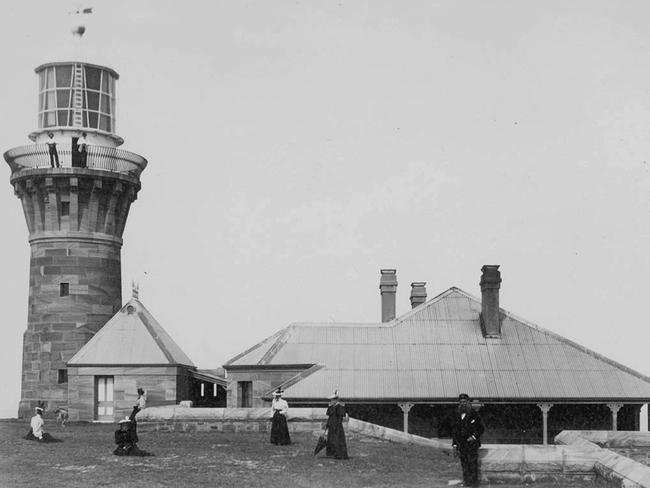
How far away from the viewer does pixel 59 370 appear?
3891 centimetres

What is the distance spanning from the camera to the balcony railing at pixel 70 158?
39.2m

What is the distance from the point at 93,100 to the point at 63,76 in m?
1.34

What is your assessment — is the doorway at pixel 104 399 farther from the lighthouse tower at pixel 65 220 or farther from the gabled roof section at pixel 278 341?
the gabled roof section at pixel 278 341

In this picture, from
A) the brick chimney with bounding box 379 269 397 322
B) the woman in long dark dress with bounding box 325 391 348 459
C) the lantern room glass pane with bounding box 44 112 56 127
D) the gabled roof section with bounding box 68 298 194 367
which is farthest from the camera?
the brick chimney with bounding box 379 269 397 322

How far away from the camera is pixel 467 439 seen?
54.2 ft

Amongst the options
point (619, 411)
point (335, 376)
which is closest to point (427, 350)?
point (335, 376)

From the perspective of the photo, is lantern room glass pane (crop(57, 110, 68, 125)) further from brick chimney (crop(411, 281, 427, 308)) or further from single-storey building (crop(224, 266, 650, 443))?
brick chimney (crop(411, 281, 427, 308))

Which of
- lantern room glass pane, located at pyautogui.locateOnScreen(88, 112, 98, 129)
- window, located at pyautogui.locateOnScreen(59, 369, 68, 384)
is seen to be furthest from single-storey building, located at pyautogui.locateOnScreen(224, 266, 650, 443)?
lantern room glass pane, located at pyautogui.locateOnScreen(88, 112, 98, 129)

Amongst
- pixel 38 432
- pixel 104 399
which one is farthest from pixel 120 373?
pixel 38 432

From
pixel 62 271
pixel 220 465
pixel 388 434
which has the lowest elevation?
pixel 220 465

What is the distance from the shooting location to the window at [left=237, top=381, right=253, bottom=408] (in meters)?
37.7

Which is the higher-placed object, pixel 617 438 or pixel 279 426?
pixel 279 426

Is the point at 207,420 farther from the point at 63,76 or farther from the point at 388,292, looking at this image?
the point at 63,76

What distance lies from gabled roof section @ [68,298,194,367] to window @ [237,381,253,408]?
2369mm
